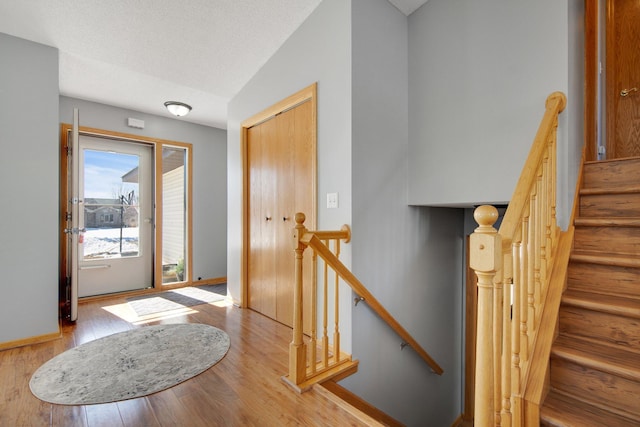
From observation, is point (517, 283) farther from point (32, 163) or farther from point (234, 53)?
point (32, 163)

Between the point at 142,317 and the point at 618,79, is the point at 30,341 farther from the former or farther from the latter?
the point at 618,79

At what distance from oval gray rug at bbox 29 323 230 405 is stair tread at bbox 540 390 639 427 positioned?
1.93 metres

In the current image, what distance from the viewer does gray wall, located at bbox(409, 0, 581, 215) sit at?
1.98m

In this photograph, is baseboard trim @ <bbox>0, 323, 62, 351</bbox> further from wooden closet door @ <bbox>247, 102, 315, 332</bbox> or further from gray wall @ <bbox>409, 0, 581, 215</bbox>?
gray wall @ <bbox>409, 0, 581, 215</bbox>

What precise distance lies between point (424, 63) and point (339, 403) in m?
2.65

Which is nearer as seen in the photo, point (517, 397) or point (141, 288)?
point (517, 397)

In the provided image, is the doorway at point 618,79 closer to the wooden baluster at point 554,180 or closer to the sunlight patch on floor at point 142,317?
the wooden baluster at point 554,180

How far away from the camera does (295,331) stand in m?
1.85

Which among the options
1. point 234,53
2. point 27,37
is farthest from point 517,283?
point 27,37

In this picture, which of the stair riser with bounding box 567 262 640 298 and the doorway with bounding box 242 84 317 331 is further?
the doorway with bounding box 242 84 317 331

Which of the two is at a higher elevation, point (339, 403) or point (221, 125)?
point (221, 125)

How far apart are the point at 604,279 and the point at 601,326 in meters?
0.31

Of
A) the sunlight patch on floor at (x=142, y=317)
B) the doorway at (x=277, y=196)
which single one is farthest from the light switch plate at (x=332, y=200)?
the sunlight patch on floor at (x=142, y=317)

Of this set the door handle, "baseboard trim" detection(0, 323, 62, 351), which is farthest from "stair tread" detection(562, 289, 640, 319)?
"baseboard trim" detection(0, 323, 62, 351)
